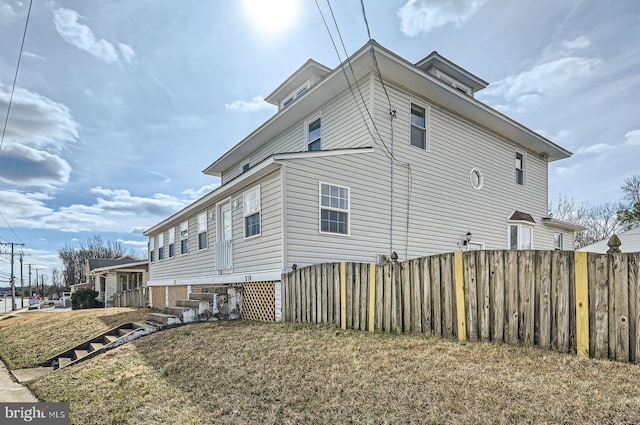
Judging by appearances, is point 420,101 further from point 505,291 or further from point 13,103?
point 13,103

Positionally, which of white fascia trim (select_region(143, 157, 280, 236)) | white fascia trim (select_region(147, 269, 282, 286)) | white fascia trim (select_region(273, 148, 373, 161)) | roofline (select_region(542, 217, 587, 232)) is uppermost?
white fascia trim (select_region(273, 148, 373, 161))

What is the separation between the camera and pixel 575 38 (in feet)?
36.5

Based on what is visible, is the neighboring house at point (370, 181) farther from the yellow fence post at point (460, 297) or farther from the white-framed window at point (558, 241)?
the yellow fence post at point (460, 297)

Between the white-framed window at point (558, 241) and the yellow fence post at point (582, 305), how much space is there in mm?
13752

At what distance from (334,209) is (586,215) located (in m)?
35.2

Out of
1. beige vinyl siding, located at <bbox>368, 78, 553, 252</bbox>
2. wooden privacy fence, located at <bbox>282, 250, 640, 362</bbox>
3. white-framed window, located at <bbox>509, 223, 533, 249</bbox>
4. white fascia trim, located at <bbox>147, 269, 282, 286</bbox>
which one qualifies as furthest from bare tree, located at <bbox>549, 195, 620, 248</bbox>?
wooden privacy fence, located at <bbox>282, 250, 640, 362</bbox>

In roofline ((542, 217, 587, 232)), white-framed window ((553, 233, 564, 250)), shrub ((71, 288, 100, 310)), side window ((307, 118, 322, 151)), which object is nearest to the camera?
side window ((307, 118, 322, 151))

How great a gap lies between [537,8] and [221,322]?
1150 centimetres

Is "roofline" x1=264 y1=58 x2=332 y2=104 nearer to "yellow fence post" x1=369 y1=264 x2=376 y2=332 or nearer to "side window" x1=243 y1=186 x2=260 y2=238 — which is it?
Result: "side window" x1=243 y1=186 x2=260 y2=238

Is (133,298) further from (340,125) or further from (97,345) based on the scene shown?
(340,125)

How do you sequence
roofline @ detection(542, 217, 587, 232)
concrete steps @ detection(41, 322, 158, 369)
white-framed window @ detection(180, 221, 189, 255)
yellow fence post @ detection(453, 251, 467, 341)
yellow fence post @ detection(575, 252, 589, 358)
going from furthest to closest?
roofline @ detection(542, 217, 587, 232) < white-framed window @ detection(180, 221, 189, 255) < concrete steps @ detection(41, 322, 158, 369) < yellow fence post @ detection(453, 251, 467, 341) < yellow fence post @ detection(575, 252, 589, 358)

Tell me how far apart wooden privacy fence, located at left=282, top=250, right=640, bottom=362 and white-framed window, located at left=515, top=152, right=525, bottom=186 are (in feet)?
37.5

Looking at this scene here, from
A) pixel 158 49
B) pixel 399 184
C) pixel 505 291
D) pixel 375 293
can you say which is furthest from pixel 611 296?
pixel 158 49

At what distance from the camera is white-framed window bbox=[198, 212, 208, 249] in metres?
13.3
